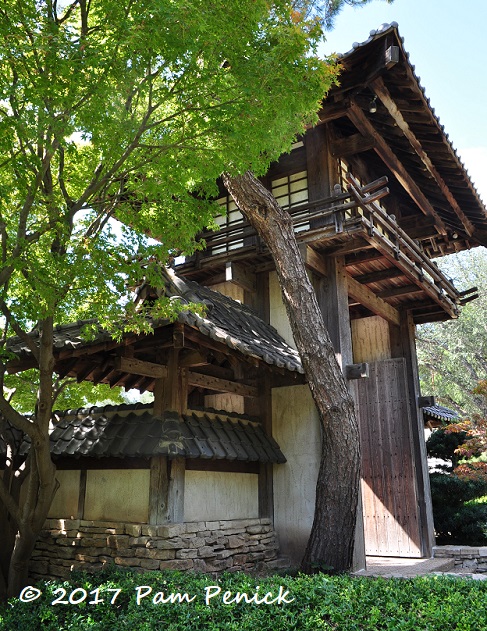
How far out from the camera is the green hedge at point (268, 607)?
3.84 m

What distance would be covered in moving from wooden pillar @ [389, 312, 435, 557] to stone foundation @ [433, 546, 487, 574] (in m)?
0.23

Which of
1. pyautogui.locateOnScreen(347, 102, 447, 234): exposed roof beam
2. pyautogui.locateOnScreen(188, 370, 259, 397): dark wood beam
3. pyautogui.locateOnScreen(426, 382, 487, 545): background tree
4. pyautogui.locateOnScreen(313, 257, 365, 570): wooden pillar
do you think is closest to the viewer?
pyautogui.locateOnScreen(188, 370, 259, 397): dark wood beam

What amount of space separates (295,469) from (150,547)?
2.88 m

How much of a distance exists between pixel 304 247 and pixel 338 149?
235 cm

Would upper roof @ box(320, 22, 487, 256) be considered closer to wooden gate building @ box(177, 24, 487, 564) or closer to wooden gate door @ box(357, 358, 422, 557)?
wooden gate building @ box(177, 24, 487, 564)

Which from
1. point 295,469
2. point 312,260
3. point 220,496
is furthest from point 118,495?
point 312,260

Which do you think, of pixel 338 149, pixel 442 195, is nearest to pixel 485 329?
pixel 442 195

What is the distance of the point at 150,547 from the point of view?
636 cm

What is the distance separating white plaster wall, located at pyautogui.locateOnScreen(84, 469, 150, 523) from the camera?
680 cm

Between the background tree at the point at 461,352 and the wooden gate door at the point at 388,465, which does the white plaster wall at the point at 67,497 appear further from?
the background tree at the point at 461,352

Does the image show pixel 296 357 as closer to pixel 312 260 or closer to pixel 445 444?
pixel 312 260

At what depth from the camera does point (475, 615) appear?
378 cm

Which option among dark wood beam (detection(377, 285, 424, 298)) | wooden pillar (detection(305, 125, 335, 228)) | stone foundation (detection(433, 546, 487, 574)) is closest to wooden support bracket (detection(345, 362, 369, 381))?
wooden pillar (detection(305, 125, 335, 228))

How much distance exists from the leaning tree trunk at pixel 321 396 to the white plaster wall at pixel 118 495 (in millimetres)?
2176
